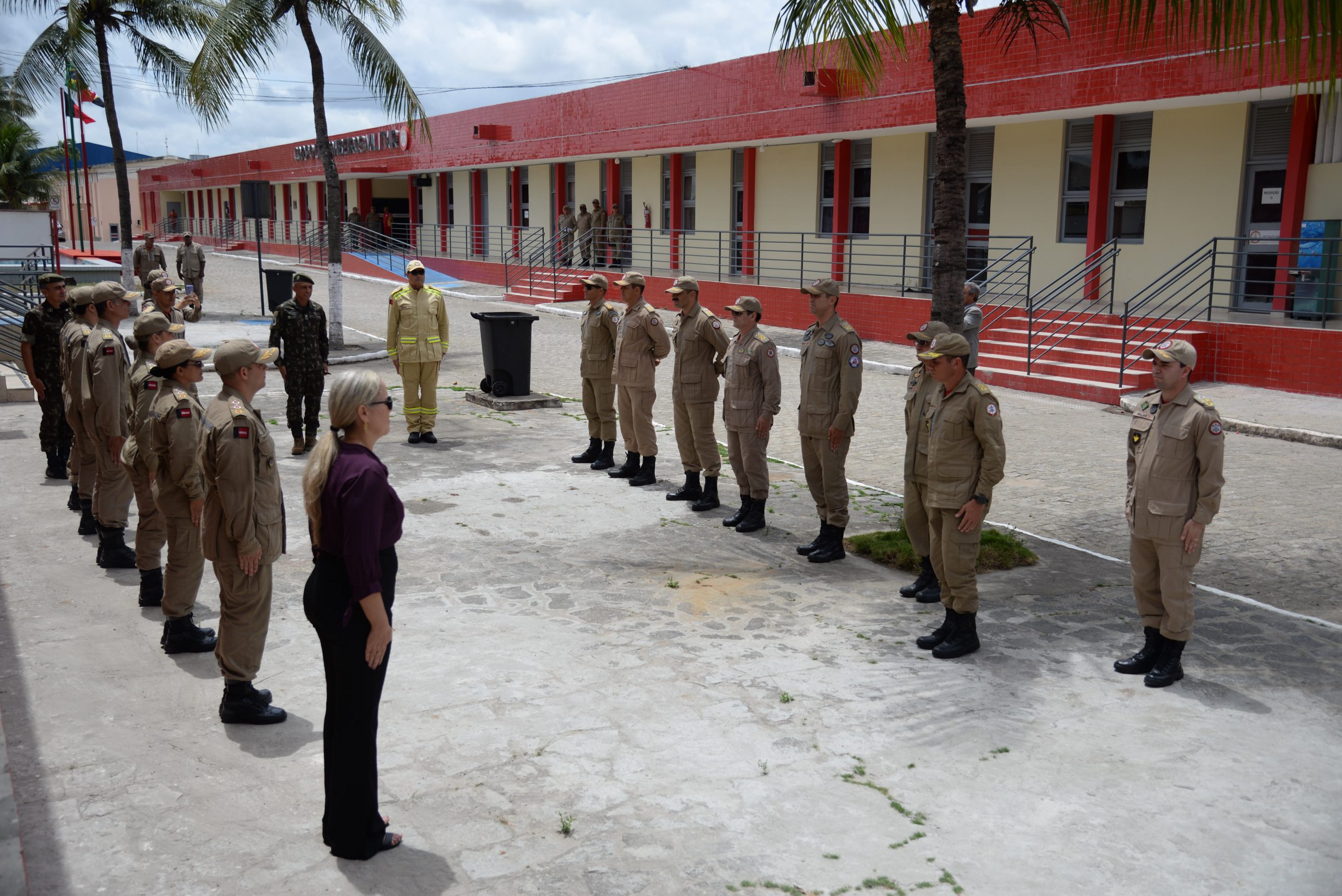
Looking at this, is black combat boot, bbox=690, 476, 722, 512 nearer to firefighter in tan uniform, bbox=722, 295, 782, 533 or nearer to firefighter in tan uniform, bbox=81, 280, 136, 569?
firefighter in tan uniform, bbox=722, 295, 782, 533

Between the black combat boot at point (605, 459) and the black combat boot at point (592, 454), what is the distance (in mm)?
46

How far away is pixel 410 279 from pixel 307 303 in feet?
4.00

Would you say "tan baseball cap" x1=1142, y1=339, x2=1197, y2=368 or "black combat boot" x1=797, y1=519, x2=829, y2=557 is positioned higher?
"tan baseball cap" x1=1142, y1=339, x2=1197, y2=368

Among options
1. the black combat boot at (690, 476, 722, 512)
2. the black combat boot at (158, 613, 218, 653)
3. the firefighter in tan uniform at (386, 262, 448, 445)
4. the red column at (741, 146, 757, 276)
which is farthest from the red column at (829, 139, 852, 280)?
the black combat boot at (158, 613, 218, 653)

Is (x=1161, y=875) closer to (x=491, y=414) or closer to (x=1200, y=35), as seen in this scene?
(x=491, y=414)

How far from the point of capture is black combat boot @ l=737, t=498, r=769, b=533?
28.2ft

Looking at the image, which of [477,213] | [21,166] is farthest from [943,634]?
[21,166]

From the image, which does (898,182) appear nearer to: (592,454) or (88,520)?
(592,454)

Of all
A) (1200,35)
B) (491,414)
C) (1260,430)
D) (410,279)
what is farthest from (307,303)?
(1200,35)

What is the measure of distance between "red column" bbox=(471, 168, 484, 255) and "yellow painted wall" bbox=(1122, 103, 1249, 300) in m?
25.0

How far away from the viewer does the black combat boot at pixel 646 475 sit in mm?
10047

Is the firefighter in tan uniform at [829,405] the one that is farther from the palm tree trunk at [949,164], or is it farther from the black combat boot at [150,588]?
the black combat boot at [150,588]

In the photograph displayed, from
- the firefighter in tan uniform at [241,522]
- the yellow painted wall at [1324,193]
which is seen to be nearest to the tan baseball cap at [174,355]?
the firefighter in tan uniform at [241,522]

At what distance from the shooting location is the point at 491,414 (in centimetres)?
1347
